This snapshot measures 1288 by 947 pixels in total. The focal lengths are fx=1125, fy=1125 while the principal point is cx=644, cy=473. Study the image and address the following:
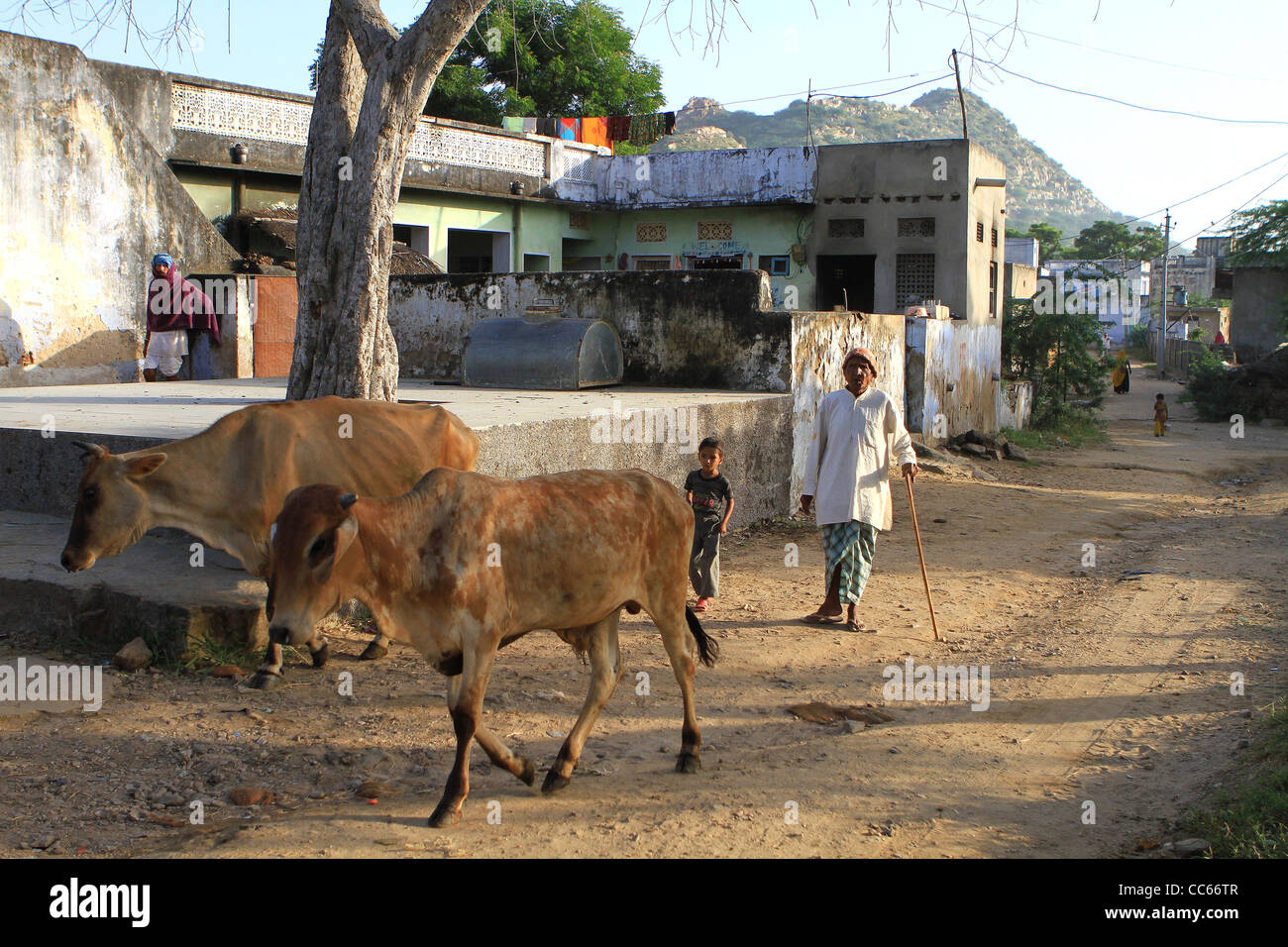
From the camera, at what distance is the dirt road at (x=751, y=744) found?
4.13m

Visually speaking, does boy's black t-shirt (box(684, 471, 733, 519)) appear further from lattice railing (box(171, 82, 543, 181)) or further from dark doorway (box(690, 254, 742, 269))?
dark doorway (box(690, 254, 742, 269))

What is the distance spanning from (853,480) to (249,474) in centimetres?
381

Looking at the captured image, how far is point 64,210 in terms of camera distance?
48.1ft

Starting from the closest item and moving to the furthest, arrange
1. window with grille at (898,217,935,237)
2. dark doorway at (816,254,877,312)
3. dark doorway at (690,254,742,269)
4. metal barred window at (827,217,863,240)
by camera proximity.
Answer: window with grille at (898,217,935,237)
metal barred window at (827,217,863,240)
dark doorway at (816,254,877,312)
dark doorway at (690,254,742,269)

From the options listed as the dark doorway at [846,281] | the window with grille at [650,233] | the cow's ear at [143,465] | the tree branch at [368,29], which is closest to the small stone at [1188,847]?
the cow's ear at [143,465]

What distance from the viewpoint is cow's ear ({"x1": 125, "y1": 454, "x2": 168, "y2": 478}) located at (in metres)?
5.58

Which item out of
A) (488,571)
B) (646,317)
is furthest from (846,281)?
(488,571)

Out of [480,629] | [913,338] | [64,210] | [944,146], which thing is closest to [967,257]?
[944,146]

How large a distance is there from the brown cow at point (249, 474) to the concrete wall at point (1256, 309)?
36176mm

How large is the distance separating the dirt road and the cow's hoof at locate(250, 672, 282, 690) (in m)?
0.07

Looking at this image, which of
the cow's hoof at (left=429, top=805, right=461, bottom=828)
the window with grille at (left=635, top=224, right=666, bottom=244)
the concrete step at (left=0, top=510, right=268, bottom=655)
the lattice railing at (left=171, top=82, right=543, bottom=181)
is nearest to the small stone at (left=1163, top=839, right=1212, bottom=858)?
the cow's hoof at (left=429, top=805, right=461, bottom=828)

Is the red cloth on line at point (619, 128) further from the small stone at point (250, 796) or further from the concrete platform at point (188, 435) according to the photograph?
the small stone at point (250, 796)

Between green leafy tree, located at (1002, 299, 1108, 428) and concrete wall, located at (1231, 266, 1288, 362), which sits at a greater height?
concrete wall, located at (1231, 266, 1288, 362)

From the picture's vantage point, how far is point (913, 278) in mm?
23906
